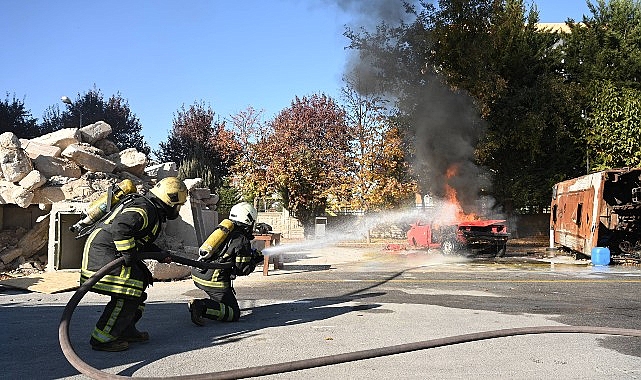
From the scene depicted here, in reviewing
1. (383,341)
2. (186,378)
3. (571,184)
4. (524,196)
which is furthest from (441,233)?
(186,378)

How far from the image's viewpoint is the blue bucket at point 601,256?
1680cm

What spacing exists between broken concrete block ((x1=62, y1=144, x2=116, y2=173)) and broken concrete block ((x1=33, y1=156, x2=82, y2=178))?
0.15m

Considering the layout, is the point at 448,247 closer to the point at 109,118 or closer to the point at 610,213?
the point at 610,213

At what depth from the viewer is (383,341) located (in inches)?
261

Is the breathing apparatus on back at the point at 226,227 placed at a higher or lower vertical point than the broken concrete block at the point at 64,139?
lower

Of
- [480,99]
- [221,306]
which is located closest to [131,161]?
[221,306]

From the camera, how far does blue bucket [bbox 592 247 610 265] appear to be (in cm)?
1680

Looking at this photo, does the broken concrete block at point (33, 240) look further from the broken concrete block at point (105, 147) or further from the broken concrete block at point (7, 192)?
the broken concrete block at point (105, 147)

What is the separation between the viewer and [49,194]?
523 inches

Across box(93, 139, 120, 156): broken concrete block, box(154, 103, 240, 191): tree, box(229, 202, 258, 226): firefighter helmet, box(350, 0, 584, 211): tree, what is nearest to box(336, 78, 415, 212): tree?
box(350, 0, 584, 211): tree

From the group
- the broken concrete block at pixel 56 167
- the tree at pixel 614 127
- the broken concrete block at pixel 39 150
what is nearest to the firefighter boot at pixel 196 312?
the broken concrete block at pixel 56 167

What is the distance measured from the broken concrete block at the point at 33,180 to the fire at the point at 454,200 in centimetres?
1354

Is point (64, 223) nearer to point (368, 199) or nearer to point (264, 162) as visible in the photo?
point (368, 199)

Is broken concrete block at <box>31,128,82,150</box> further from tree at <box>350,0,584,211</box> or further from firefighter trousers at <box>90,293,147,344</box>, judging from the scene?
tree at <box>350,0,584,211</box>
